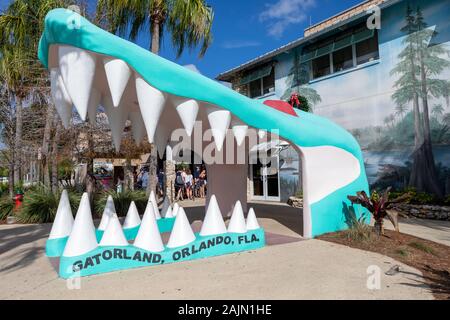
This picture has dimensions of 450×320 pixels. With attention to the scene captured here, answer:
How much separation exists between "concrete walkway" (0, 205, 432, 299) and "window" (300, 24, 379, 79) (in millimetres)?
8835

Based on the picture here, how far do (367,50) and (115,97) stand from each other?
1049cm

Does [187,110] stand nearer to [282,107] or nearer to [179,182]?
[282,107]

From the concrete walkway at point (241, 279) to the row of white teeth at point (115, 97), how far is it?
147 centimetres

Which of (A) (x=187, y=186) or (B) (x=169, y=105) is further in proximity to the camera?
(A) (x=187, y=186)

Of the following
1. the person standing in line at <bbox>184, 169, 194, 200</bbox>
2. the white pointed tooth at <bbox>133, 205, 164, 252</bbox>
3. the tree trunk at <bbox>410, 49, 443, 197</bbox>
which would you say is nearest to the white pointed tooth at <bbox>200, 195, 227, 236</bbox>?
the white pointed tooth at <bbox>133, 205, 164, 252</bbox>

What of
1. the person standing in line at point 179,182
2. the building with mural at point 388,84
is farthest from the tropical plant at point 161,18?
the person standing in line at point 179,182

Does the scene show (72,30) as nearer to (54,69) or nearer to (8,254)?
(54,69)

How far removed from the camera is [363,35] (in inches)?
431

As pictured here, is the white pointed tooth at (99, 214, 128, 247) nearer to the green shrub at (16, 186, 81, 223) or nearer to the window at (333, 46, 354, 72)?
the green shrub at (16, 186, 81, 223)

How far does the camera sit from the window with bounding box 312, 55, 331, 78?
41.4 feet

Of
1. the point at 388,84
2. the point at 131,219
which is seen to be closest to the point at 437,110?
the point at 388,84

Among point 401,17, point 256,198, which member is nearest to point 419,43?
point 401,17

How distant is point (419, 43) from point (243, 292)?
9953 millimetres

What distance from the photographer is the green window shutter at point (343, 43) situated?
11.3m
